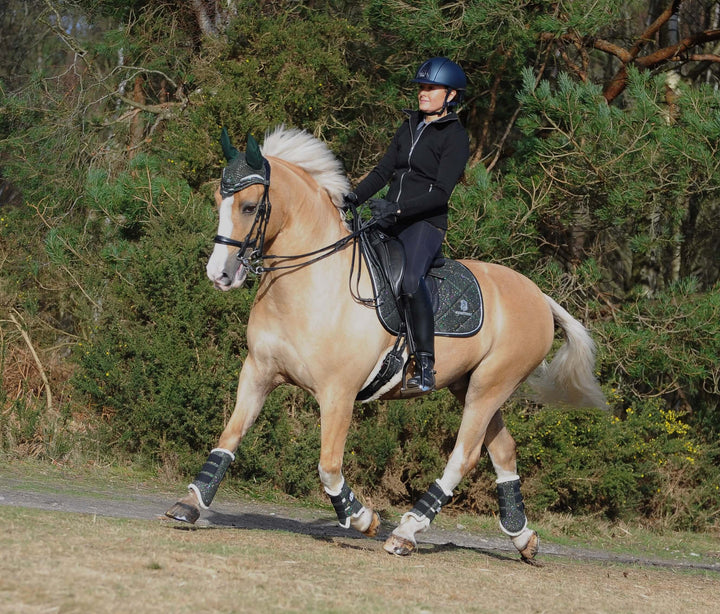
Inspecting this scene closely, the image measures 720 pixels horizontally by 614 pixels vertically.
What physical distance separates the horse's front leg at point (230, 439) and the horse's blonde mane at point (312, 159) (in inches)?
53.6

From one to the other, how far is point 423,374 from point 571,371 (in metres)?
2.09

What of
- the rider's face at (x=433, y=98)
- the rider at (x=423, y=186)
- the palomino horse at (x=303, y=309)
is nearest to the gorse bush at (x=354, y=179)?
the palomino horse at (x=303, y=309)

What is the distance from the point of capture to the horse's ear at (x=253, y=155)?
20.3 ft

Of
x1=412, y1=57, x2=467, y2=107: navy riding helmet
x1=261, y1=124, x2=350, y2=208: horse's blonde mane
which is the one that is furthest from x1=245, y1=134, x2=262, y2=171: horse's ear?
x1=412, y1=57, x2=467, y2=107: navy riding helmet

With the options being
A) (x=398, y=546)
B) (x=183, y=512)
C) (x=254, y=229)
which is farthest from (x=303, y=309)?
(x=398, y=546)

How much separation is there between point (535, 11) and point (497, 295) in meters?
6.71

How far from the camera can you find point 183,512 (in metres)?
6.38

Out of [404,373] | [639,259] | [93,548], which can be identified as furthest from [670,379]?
[93,548]

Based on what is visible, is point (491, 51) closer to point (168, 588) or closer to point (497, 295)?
point (497, 295)

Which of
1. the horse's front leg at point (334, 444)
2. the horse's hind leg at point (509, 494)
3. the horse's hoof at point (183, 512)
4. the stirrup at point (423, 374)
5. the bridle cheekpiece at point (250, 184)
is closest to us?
the bridle cheekpiece at point (250, 184)

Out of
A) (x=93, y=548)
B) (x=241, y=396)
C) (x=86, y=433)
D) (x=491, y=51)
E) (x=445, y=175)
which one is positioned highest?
(x=491, y=51)

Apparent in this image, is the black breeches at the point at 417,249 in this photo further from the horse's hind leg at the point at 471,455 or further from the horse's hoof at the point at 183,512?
the horse's hoof at the point at 183,512

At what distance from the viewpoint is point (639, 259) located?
15.4 meters

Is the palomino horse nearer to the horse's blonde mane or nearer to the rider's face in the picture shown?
the horse's blonde mane
